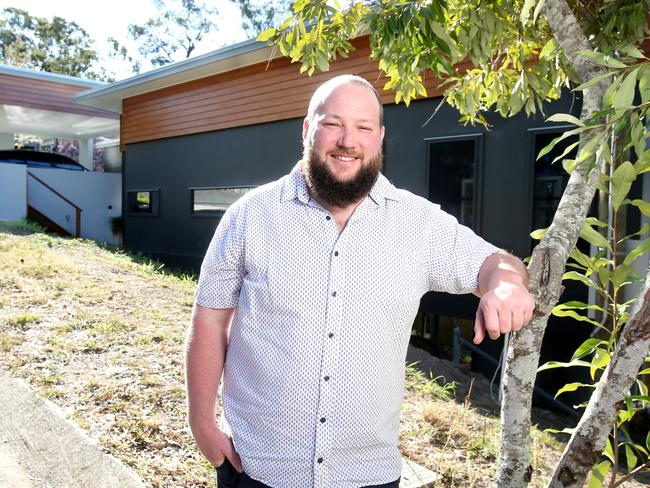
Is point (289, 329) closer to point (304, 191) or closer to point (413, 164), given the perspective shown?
point (304, 191)

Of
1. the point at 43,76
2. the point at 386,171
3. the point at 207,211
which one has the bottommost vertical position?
the point at 207,211

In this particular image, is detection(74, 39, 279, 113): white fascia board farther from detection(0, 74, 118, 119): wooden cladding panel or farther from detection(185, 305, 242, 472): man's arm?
detection(185, 305, 242, 472): man's arm

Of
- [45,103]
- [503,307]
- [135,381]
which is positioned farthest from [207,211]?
[503,307]

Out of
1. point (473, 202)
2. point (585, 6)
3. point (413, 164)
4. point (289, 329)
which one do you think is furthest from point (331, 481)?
point (413, 164)

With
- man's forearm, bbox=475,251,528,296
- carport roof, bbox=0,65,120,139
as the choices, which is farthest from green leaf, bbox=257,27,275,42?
carport roof, bbox=0,65,120,139

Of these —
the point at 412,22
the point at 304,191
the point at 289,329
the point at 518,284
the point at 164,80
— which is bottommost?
the point at 289,329

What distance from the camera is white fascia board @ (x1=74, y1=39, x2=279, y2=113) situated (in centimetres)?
1148

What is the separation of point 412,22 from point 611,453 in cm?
181

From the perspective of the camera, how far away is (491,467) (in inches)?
148

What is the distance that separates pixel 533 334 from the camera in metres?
1.97

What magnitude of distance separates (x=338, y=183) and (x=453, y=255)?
1.42ft

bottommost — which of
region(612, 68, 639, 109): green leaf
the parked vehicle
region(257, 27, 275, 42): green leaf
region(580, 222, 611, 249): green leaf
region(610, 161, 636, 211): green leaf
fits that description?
region(580, 222, 611, 249): green leaf

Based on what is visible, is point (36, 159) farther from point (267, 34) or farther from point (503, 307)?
point (503, 307)

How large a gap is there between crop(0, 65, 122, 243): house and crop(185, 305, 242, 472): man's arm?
1673 centimetres
